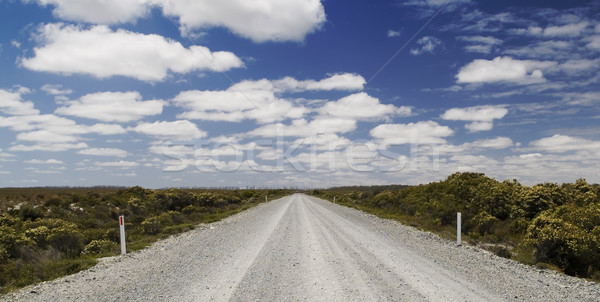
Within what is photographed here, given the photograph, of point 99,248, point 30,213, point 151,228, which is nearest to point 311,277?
point 99,248

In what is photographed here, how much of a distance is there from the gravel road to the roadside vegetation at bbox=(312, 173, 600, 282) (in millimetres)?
1882

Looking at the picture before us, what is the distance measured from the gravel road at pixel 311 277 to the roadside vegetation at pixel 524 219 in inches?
74.1

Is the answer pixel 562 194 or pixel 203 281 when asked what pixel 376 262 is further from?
pixel 562 194

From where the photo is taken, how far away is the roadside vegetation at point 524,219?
993 cm

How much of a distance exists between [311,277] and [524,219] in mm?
14599

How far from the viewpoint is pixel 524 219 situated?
57.0ft

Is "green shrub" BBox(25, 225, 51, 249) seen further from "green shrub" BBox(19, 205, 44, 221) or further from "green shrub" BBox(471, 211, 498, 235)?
"green shrub" BBox(471, 211, 498, 235)

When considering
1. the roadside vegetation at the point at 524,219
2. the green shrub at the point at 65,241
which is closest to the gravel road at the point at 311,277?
the roadside vegetation at the point at 524,219

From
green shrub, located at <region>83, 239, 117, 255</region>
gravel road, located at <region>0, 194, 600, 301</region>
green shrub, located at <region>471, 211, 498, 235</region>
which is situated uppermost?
gravel road, located at <region>0, 194, 600, 301</region>

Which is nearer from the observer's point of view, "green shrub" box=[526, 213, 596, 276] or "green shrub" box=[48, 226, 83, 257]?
"green shrub" box=[526, 213, 596, 276]

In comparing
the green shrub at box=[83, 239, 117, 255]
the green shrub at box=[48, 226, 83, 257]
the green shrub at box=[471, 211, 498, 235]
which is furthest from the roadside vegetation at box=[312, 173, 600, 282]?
the green shrub at box=[48, 226, 83, 257]

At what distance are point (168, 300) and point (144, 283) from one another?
1.43m

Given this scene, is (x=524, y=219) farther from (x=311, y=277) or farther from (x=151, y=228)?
(x=151, y=228)

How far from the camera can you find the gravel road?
237 inches
